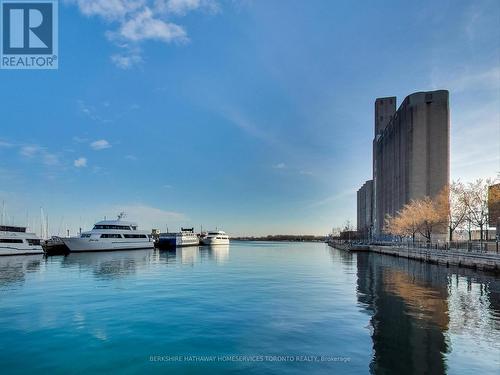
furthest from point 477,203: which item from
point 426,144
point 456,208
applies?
point 426,144

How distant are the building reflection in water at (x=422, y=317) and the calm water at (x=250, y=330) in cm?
7

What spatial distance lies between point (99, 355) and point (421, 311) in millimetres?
16309

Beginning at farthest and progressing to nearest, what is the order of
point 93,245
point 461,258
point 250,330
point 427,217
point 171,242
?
point 171,242 → point 93,245 → point 427,217 → point 461,258 → point 250,330

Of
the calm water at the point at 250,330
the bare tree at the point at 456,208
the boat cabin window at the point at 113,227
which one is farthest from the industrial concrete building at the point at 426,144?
the calm water at the point at 250,330

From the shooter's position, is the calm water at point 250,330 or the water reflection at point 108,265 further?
the water reflection at point 108,265

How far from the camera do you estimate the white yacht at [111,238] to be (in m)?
93.4

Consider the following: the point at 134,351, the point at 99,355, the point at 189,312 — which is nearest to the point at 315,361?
the point at 134,351

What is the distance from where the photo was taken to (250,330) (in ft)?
55.2

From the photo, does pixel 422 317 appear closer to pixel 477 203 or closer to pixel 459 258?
pixel 459 258

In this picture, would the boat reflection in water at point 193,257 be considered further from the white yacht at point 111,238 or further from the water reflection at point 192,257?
the white yacht at point 111,238

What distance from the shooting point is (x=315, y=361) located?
42.0 feet

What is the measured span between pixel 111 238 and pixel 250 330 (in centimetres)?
9249

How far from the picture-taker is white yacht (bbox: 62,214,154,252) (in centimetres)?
9338

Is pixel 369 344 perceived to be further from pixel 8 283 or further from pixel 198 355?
pixel 8 283
